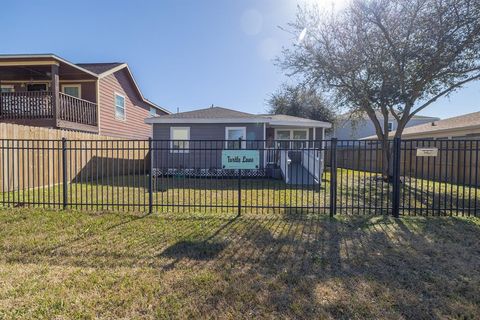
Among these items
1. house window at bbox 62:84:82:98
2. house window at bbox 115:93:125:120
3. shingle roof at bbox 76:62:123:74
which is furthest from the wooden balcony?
house window at bbox 115:93:125:120

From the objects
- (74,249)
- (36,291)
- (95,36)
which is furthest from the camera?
(95,36)

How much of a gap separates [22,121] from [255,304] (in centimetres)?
1479

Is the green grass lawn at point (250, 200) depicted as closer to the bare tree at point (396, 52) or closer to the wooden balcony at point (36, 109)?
the bare tree at point (396, 52)

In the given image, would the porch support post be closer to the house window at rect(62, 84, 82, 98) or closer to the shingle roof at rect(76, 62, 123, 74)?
the house window at rect(62, 84, 82, 98)

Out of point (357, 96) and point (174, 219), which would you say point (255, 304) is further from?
point (357, 96)

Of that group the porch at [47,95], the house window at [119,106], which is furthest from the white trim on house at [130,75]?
the house window at [119,106]

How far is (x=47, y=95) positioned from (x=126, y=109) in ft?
22.5

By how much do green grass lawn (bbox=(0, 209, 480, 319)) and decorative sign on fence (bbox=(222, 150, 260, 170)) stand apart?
45.9 inches

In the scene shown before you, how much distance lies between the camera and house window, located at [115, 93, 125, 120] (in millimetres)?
18453

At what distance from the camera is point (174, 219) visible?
6.04m

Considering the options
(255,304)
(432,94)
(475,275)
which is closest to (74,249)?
(255,304)

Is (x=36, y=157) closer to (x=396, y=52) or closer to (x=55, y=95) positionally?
(x=55, y=95)

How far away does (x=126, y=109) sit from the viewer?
19891mm

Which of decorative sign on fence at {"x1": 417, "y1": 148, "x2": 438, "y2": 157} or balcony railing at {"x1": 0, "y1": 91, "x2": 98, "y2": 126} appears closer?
decorative sign on fence at {"x1": 417, "y1": 148, "x2": 438, "y2": 157}
